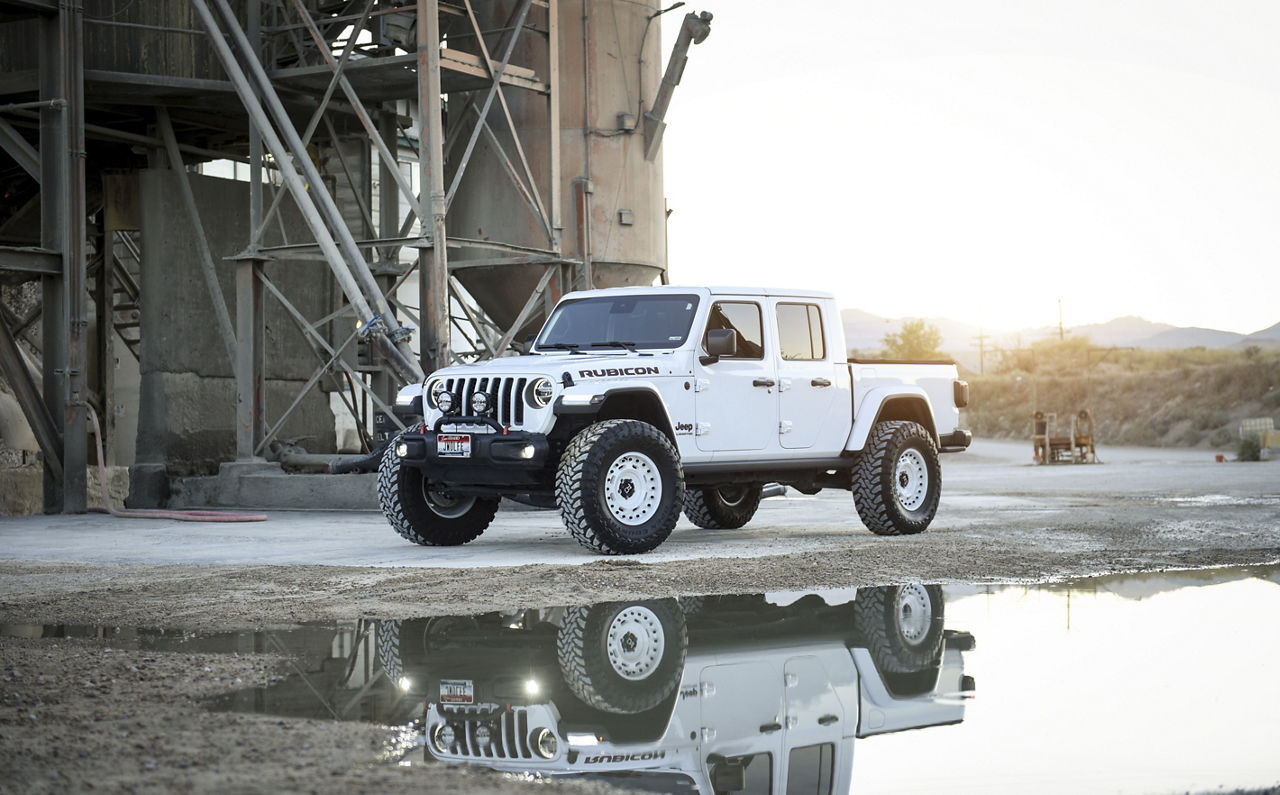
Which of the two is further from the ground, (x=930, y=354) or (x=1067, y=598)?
(x=930, y=354)

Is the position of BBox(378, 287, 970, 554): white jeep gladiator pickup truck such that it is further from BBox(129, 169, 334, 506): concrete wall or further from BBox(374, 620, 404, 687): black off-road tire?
BBox(129, 169, 334, 506): concrete wall

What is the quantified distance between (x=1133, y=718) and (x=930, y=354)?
4318 inches

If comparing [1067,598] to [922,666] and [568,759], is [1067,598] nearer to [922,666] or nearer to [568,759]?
[922,666]

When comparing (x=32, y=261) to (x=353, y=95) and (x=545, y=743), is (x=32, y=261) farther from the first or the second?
(x=545, y=743)

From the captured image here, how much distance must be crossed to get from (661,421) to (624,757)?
6944 mm

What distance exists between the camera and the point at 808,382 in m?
12.6

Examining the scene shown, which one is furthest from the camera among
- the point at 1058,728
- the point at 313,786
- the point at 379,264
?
the point at 379,264

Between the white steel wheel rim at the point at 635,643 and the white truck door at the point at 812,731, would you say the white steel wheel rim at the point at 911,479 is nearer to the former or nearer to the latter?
the white steel wheel rim at the point at 635,643

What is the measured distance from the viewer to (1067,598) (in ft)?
28.1

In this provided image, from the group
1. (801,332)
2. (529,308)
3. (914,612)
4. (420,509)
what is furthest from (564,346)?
(529,308)

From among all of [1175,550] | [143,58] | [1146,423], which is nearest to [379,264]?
[143,58]

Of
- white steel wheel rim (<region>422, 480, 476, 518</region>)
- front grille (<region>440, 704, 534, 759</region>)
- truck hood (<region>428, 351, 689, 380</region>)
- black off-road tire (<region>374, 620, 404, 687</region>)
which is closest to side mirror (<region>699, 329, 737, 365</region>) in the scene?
truck hood (<region>428, 351, 689, 380</region>)

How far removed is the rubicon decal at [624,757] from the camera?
4641 millimetres

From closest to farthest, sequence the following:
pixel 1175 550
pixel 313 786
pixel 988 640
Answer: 1. pixel 313 786
2. pixel 988 640
3. pixel 1175 550
